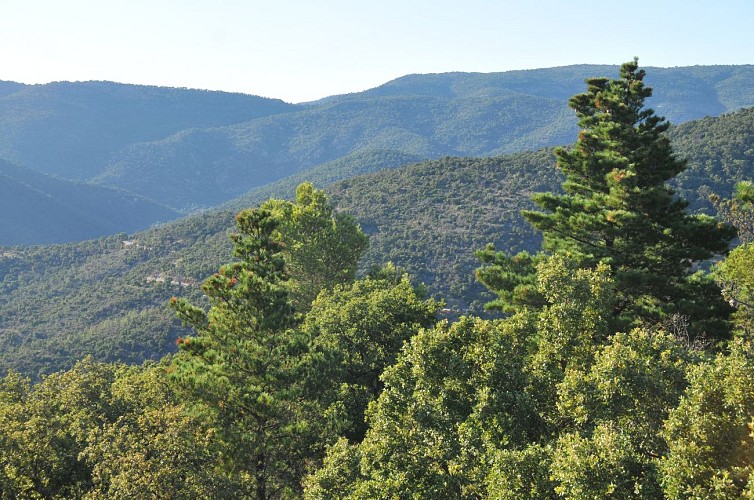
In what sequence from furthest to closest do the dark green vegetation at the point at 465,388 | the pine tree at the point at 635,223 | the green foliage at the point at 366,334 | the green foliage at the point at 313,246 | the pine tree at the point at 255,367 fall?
1. the green foliage at the point at 313,246
2. the green foliage at the point at 366,334
3. the pine tree at the point at 635,223
4. the pine tree at the point at 255,367
5. the dark green vegetation at the point at 465,388

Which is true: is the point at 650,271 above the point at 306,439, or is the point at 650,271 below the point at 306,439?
above

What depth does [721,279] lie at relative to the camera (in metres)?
22.1

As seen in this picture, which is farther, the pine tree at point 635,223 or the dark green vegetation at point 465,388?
the pine tree at point 635,223

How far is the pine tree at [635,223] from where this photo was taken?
2148cm

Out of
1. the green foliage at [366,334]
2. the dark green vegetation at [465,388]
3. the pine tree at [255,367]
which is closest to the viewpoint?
the dark green vegetation at [465,388]

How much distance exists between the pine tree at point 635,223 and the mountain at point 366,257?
39922mm

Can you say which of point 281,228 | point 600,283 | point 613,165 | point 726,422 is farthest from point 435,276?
point 726,422

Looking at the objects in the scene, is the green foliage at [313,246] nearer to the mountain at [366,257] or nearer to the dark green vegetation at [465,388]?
the dark green vegetation at [465,388]

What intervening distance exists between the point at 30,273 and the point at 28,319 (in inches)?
1325

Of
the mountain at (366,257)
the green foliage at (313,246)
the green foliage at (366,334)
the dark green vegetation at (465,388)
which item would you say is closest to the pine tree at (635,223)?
the dark green vegetation at (465,388)

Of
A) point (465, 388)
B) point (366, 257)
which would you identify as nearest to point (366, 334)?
point (465, 388)

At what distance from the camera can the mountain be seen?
73.0m

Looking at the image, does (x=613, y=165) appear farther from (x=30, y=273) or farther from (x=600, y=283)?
(x=30, y=273)

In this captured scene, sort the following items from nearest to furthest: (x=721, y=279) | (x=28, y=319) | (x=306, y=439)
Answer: (x=306, y=439), (x=721, y=279), (x=28, y=319)
